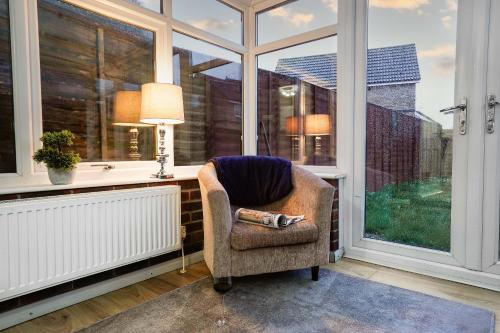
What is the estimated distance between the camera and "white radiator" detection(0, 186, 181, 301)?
5.00 ft

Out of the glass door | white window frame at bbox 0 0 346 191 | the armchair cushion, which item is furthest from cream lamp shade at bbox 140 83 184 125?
the glass door

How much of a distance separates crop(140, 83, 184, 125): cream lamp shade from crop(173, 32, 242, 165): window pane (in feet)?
1.55

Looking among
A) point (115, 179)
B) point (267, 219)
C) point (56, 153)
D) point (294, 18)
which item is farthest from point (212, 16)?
point (267, 219)

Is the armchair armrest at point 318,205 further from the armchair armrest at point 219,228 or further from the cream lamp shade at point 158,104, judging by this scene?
the cream lamp shade at point 158,104

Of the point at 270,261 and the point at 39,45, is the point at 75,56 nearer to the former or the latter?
the point at 39,45

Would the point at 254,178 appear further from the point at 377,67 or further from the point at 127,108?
the point at 377,67

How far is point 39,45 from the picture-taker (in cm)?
181

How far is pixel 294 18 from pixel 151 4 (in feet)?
4.33

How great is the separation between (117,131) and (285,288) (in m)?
1.57

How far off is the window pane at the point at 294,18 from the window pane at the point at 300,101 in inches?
6.1

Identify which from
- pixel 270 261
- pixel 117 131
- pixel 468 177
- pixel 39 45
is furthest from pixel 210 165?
pixel 468 177

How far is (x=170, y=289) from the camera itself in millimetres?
2033

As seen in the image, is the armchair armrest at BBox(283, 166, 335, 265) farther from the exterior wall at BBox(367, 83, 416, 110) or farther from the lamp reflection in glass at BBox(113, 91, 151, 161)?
the lamp reflection in glass at BBox(113, 91, 151, 161)

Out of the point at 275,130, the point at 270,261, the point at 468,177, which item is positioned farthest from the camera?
the point at 275,130
